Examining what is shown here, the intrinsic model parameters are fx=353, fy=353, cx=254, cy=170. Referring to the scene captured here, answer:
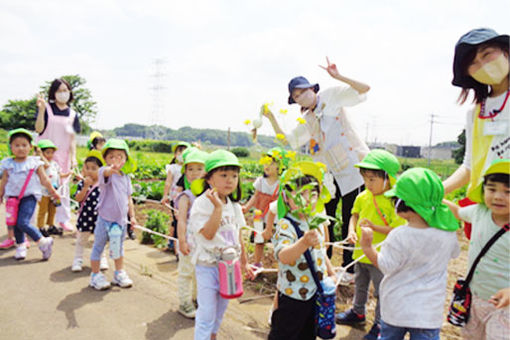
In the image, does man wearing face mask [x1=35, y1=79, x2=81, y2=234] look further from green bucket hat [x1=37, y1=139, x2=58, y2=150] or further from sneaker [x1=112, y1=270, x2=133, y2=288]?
sneaker [x1=112, y1=270, x2=133, y2=288]

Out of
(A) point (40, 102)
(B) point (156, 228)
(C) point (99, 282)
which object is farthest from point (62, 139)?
(C) point (99, 282)

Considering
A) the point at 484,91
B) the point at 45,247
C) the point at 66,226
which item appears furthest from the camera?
the point at 66,226

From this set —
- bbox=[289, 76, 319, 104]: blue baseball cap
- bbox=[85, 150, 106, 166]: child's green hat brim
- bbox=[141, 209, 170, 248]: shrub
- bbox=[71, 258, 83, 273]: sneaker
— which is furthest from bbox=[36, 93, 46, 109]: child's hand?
bbox=[289, 76, 319, 104]: blue baseball cap

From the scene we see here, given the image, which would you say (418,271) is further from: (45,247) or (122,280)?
(45,247)

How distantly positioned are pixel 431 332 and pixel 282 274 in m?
0.94

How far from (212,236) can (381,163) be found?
149cm

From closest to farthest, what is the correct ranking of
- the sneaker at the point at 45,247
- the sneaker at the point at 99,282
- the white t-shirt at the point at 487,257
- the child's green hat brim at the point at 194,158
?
the white t-shirt at the point at 487,257 → the child's green hat brim at the point at 194,158 → the sneaker at the point at 99,282 → the sneaker at the point at 45,247

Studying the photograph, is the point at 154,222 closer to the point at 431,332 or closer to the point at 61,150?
the point at 61,150

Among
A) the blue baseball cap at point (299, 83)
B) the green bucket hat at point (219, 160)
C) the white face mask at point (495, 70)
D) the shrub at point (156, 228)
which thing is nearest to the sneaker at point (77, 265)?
the shrub at point (156, 228)

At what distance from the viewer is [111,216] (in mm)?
3975

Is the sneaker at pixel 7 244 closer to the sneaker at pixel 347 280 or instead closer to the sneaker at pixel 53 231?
the sneaker at pixel 53 231

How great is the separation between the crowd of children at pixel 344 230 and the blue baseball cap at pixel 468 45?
1 centimetres

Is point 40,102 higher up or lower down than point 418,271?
higher up

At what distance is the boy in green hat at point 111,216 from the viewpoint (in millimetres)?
3928
